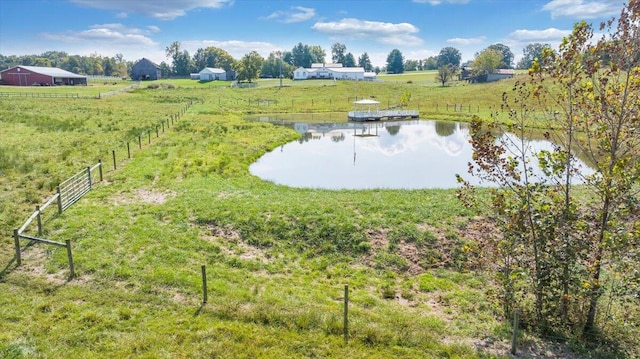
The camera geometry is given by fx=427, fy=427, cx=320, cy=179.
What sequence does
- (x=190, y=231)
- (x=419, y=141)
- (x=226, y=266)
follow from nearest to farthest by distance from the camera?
(x=226, y=266), (x=190, y=231), (x=419, y=141)

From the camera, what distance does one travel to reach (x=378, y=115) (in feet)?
150

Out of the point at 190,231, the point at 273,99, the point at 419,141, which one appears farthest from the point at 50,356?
the point at 273,99

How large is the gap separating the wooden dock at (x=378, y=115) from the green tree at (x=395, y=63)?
116711mm

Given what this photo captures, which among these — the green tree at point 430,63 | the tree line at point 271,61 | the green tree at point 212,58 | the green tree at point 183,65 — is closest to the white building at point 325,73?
the tree line at point 271,61

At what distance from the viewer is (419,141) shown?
102 ft

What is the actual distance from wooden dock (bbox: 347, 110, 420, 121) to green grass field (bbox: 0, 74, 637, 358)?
2636 cm

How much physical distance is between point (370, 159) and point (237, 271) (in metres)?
15.0

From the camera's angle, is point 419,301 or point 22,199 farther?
point 22,199

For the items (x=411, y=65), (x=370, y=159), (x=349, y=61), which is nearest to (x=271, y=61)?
(x=349, y=61)

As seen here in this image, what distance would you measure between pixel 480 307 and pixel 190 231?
807 cm

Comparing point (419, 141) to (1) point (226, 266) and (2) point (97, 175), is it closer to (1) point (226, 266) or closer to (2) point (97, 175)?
(2) point (97, 175)

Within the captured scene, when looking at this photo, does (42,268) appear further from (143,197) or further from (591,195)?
(591,195)

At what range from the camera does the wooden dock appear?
45.1 meters

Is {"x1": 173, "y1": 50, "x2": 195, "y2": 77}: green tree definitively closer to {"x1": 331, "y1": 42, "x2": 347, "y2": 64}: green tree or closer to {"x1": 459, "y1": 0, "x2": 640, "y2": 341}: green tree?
{"x1": 331, "y1": 42, "x2": 347, "y2": 64}: green tree
